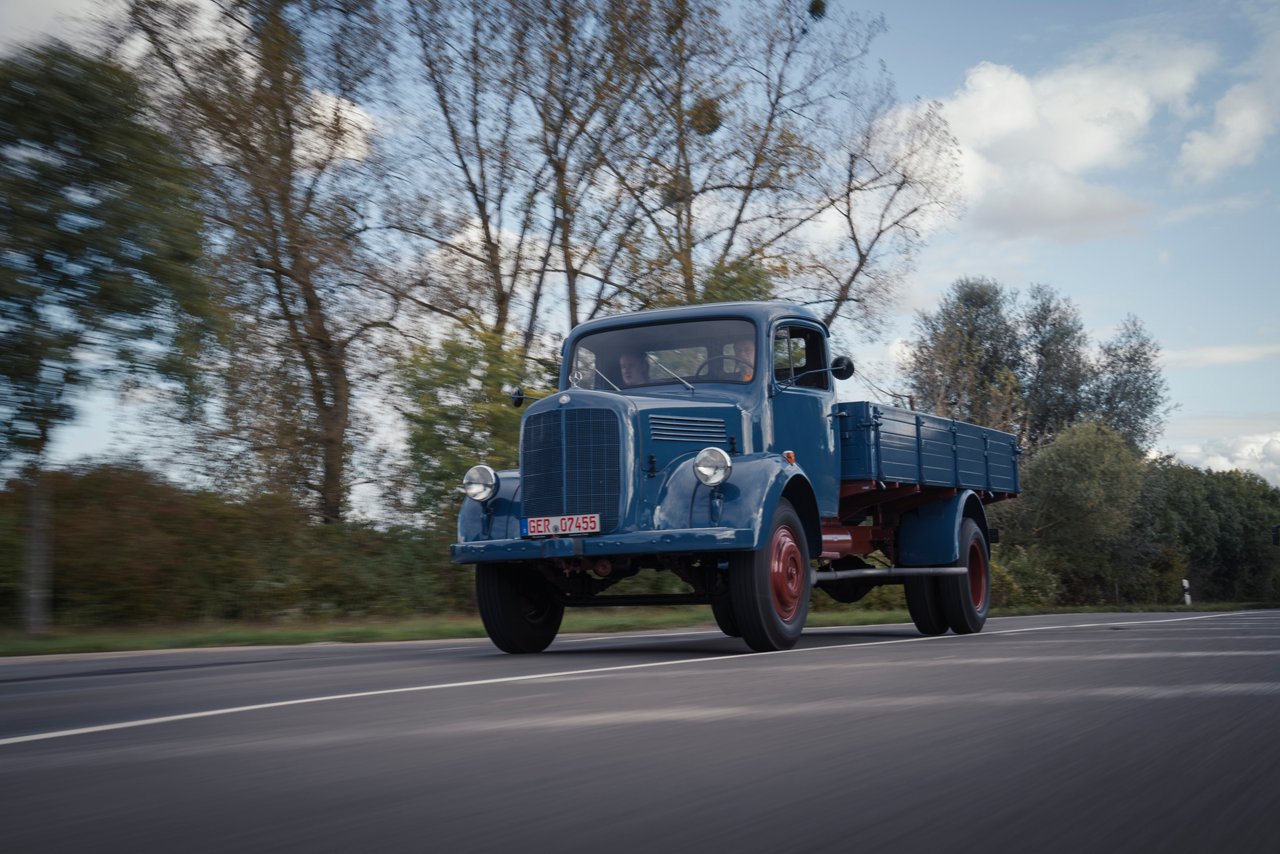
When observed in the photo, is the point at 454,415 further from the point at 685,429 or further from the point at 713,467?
the point at 713,467

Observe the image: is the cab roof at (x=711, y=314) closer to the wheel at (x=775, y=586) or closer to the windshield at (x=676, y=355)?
the windshield at (x=676, y=355)

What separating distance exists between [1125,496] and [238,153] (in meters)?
41.9

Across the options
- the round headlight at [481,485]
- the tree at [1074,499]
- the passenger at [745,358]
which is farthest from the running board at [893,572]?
the tree at [1074,499]

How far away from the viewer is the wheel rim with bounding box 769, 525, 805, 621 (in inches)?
396

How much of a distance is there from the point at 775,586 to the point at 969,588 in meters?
4.54

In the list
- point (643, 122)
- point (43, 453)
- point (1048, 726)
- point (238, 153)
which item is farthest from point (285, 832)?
point (643, 122)

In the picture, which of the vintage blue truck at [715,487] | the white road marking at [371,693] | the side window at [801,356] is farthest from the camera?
the side window at [801,356]

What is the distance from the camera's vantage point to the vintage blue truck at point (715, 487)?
9.90 m

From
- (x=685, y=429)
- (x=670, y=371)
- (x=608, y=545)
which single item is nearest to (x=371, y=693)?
(x=608, y=545)

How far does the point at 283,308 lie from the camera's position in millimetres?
20719

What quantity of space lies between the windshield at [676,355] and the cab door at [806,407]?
327mm

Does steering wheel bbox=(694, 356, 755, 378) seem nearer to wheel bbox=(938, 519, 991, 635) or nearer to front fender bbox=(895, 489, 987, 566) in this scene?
front fender bbox=(895, 489, 987, 566)

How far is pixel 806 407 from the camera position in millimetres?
11898

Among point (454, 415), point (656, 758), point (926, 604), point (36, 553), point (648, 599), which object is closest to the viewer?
point (656, 758)
